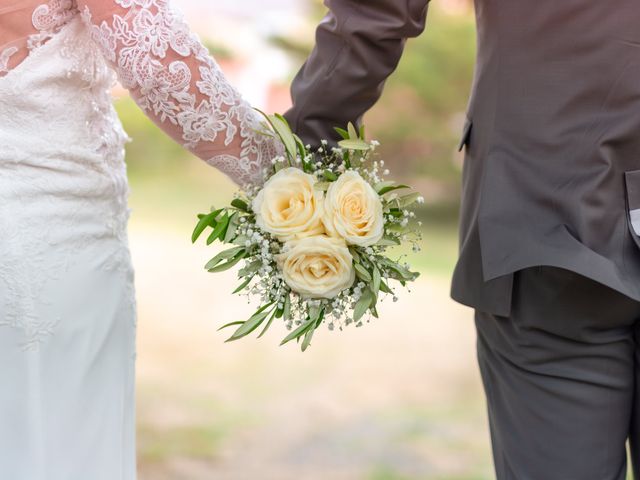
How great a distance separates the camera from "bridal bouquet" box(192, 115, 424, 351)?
1737 millimetres

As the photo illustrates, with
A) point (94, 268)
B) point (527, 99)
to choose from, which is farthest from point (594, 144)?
point (94, 268)

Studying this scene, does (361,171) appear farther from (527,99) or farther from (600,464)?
(600,464)

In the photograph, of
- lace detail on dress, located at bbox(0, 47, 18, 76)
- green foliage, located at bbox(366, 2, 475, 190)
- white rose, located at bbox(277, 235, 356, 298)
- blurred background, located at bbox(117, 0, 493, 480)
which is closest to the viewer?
lace detail on dress, located at bbox(0, 47, 18, 76)

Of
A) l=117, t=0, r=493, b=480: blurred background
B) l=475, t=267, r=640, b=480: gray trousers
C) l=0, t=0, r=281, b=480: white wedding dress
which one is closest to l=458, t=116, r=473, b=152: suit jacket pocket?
l=475, t=267, r=640, b=480: gray trousers

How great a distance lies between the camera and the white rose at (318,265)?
173 centimetres

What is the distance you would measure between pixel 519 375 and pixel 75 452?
848 mm

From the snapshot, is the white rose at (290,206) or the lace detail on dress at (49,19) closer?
the lace detail on dress at (49,19)

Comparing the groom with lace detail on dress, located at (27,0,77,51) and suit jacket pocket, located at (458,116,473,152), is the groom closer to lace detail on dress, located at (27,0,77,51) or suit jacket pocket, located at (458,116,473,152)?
suit jacket pocket, located at (458,116,473,152)

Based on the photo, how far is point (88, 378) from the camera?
179 cm

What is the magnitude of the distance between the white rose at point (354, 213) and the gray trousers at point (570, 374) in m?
0.29

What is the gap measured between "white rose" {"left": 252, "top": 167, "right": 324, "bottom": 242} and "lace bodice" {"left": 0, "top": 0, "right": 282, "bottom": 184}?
0.35 ft

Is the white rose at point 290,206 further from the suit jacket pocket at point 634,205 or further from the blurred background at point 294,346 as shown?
the blurred background at point 294,346

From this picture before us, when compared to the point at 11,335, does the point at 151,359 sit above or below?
above

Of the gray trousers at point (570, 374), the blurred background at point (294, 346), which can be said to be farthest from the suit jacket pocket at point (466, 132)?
the blurred background at point (294, 346)
